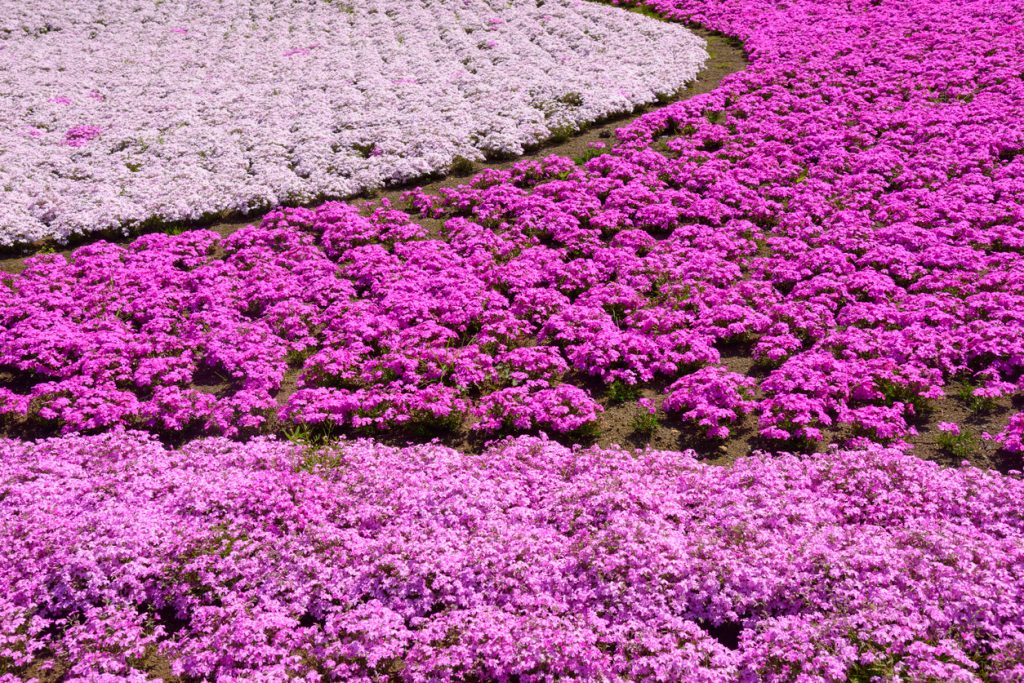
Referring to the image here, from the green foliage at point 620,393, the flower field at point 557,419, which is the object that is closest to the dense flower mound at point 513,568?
the flower field at point 557,419

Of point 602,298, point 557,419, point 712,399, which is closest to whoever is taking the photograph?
point 557,419

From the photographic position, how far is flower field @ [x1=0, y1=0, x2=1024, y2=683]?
332 inches

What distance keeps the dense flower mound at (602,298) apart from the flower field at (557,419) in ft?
0.28

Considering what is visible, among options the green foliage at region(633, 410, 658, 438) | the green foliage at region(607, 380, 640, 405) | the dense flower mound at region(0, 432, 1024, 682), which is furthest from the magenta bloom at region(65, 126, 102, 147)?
the green foliage at region(633, 410, 658, 438)

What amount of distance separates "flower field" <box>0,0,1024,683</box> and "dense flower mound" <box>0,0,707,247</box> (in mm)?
1077

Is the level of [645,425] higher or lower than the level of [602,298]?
lower

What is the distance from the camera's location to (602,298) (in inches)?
631

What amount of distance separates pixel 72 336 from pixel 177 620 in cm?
853

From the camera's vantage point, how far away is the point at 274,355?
14.9 m

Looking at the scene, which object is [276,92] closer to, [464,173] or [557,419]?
[464,173]

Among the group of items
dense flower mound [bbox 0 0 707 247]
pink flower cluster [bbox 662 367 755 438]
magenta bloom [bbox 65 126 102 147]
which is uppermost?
pink flower cluster [bbox 662 367 755 438]

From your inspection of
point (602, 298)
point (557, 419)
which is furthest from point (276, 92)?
point (557, 419)

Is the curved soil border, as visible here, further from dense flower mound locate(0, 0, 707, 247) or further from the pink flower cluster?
the pink flower cluster

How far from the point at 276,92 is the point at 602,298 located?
785 inches
